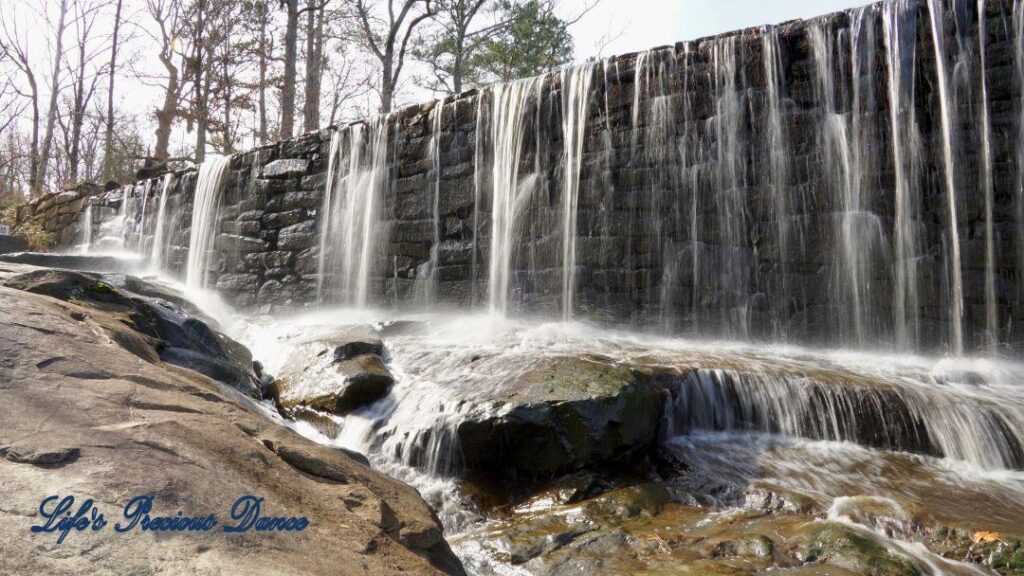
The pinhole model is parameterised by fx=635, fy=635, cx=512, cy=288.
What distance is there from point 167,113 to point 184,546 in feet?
73.2

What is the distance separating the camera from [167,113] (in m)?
20.5

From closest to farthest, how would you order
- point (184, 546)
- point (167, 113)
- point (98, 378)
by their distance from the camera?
point (184, 546)
point (98, 378)
point (167, 113)

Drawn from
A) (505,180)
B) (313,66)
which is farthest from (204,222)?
(313,66)

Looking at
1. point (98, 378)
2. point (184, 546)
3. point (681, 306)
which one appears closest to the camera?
point (184, 546)

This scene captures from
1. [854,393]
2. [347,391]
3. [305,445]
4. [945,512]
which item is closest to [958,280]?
[854,393]

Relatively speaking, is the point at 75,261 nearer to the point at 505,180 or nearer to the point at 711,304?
the point at 505,180

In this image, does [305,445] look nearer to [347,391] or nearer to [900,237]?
[347,391]

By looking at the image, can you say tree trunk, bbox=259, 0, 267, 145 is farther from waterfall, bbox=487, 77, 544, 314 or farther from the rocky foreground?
the rocky foreground

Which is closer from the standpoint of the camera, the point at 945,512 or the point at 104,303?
the point at 945,512

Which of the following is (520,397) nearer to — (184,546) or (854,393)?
(854,393)

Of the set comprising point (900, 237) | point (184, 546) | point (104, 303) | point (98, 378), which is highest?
point (900, 237)

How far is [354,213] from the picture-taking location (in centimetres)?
991

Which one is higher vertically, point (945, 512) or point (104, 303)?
point (104, 303)

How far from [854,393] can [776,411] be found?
1.92ft
